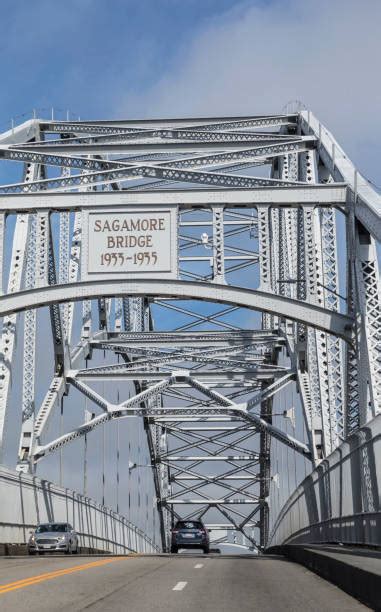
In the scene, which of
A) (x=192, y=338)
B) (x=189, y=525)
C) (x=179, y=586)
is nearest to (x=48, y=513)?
(x=189, y=525)

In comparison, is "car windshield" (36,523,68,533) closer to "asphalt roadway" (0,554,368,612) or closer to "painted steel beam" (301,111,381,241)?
"painted steel beam" (301,111,381,241)

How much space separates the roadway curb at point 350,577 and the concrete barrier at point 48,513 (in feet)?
47.6

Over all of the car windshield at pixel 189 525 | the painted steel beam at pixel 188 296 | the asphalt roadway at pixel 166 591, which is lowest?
the asphalt roadway at pixel 166 591

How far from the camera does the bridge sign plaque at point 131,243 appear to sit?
27875 millimetres

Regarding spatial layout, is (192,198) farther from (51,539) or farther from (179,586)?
(179,586)

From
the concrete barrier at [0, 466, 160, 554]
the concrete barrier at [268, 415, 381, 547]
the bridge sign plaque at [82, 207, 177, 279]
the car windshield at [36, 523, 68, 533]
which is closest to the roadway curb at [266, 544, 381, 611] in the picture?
the concrete barrier at [268, 415, 381, 547]

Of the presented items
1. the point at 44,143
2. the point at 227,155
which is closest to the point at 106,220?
the point at 227,155

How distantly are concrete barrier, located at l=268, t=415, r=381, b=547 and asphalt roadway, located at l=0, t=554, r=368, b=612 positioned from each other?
1168mm

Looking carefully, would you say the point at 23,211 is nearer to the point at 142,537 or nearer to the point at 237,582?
the point at 237,582

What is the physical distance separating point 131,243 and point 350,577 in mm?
16833

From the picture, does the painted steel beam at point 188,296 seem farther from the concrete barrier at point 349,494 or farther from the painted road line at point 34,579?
the painted road line at point 34,579

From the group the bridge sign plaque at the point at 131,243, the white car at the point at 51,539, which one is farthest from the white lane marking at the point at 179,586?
the white car at the point at 51,539

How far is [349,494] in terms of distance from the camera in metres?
18.3

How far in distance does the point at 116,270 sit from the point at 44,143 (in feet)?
36.3
